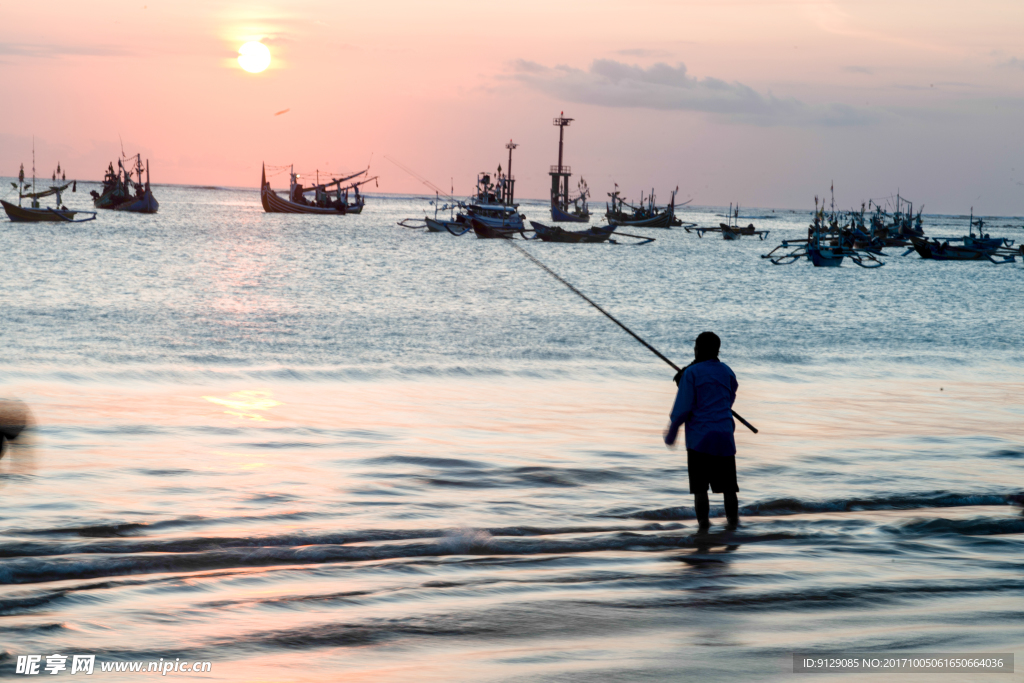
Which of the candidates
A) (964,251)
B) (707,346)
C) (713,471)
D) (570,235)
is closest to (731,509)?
(713,471)

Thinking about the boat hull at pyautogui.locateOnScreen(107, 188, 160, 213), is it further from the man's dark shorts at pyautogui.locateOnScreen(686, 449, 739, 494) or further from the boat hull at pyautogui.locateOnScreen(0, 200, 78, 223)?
the man's dark shorts at pyautogui.locateOnScreen(686, 449, 739, 494)

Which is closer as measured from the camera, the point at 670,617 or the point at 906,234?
the point at 670,617

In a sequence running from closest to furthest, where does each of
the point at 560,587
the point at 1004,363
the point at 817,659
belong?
the point at 817,659 < the point at 560,587 < the point at 1004,363

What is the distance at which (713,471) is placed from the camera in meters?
5.64

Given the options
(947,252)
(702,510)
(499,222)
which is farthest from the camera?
(499,222)

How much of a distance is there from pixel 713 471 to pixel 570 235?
227 feet

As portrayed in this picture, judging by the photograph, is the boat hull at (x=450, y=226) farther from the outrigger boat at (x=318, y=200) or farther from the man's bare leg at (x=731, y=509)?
the man's bare leg at (x=731, y=509)

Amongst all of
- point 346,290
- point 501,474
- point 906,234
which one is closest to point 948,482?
point 501,474

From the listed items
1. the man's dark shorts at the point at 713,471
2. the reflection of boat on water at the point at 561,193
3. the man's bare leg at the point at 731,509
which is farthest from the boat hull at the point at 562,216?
the man's dark shorts at the point at 713,471

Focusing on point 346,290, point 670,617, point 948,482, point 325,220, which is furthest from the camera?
point 325,220

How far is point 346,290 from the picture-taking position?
31500mm

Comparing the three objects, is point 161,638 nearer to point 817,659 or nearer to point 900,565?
point 817,659

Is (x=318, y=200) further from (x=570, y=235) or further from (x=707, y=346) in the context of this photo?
(x=707, y=346)

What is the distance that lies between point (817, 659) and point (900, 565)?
1630 mm
